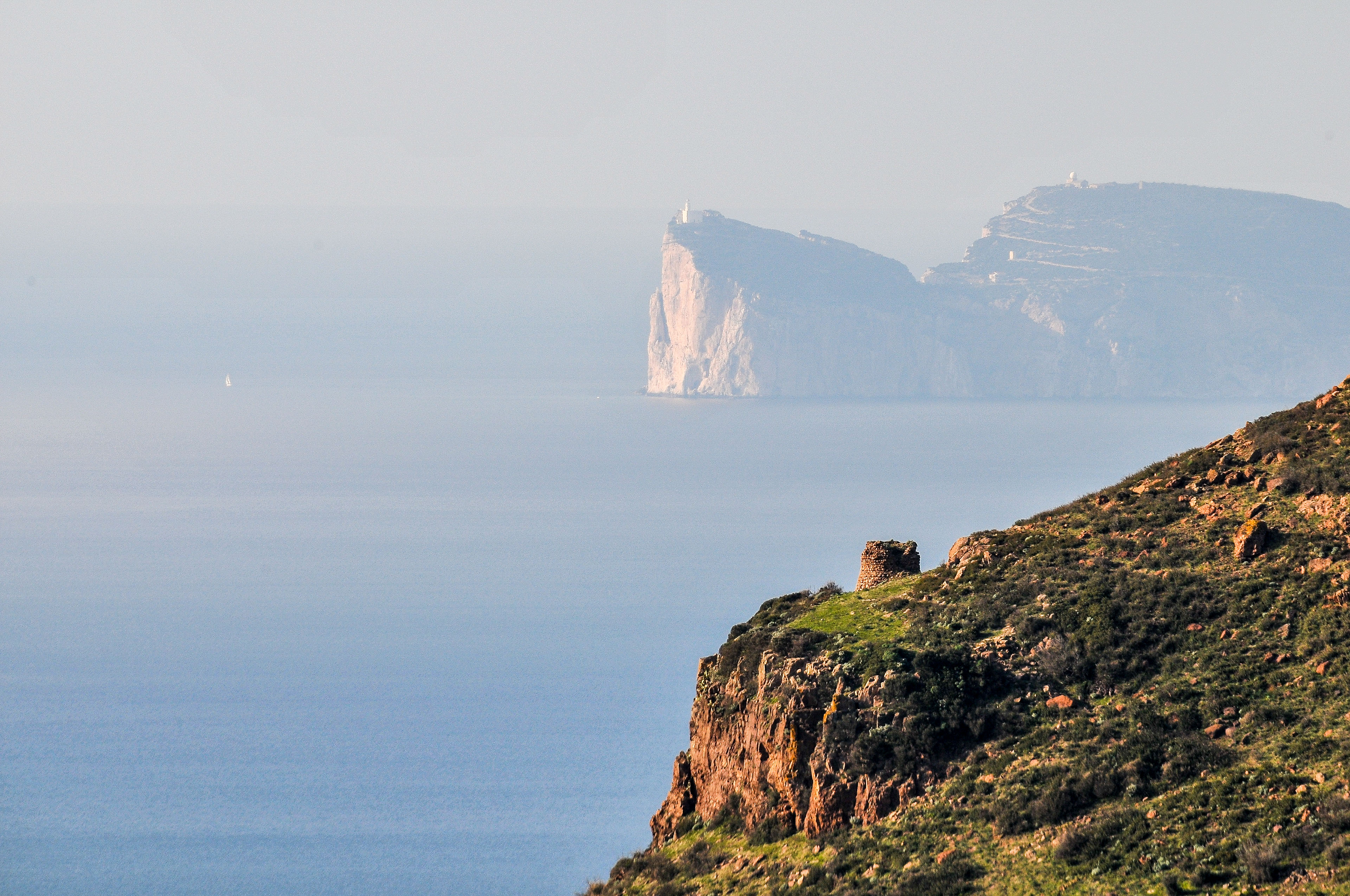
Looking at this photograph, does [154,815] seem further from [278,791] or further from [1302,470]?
[1302,470]

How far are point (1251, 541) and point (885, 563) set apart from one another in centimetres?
1033

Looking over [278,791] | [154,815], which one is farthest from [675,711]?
[154,815]

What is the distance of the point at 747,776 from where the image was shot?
2825 centimetres

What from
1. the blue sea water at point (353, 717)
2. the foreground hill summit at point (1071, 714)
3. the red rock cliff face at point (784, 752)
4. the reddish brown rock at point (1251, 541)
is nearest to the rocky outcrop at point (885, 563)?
the foreground hill summit at point (1071, 714)

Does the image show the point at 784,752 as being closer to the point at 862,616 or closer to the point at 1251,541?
the point at 862,616

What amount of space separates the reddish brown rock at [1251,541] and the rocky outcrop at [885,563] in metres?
9.14

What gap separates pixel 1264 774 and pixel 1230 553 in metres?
7.65

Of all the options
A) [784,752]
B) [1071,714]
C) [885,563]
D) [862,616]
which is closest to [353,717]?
[885,563]

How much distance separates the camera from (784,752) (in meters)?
27.2

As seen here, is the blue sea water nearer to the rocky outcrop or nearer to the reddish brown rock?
the rocky outcrop

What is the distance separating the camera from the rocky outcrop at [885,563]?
35.9 meters

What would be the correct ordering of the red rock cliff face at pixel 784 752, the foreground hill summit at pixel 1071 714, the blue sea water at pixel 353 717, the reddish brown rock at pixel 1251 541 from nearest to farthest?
the foreground hill summit at pixel 1071 714 < the red rock cliff face at pixel 784 752 < the reddish brown rock at pixel 1251 541 < the blue sea water at pixel 353 717

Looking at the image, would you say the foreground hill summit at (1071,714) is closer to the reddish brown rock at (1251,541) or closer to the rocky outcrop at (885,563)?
the reddish brown rock at (1251,541)

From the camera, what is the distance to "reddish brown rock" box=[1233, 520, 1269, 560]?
27922 millimetres
